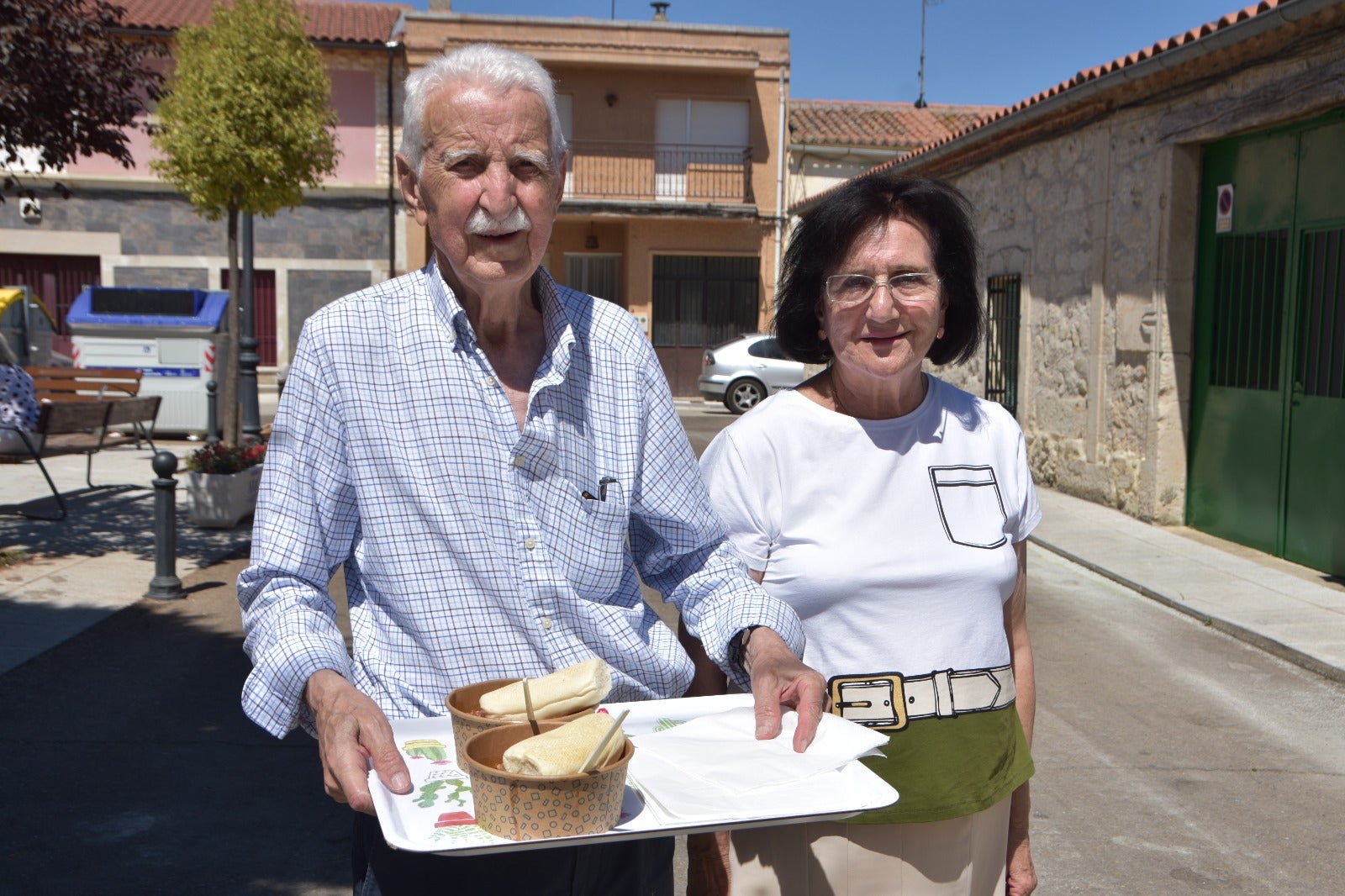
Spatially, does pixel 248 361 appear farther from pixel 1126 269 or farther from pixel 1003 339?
pixel 1126 269

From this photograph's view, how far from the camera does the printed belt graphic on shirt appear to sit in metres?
2.13

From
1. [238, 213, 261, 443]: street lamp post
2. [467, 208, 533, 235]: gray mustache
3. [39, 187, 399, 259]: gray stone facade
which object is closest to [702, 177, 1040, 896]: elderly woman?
[467, 208, 533, 235]: gray mustache

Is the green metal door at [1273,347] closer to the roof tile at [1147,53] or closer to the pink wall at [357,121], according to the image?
the roof tile at [1147,53]

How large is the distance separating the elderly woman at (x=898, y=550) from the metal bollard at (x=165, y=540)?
18.8ft

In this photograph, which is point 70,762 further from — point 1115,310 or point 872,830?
point 1115,310

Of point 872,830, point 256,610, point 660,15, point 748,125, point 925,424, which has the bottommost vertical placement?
point 872,830

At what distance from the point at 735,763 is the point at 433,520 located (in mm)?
551

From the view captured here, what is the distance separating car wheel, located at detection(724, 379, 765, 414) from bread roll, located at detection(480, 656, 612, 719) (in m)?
20.6

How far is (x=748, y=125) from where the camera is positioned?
2883 cm

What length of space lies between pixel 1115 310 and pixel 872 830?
945cm

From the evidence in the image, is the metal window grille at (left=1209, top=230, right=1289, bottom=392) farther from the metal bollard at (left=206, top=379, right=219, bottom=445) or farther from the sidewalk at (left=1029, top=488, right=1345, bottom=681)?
the metal bollard at (left=206, top=379, right=219, bottom=445)

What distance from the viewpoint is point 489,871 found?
5.61 ft

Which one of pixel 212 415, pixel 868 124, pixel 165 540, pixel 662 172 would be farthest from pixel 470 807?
pixel 868 124

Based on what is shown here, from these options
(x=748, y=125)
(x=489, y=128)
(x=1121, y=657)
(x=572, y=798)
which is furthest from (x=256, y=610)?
(x=748, y=125)
